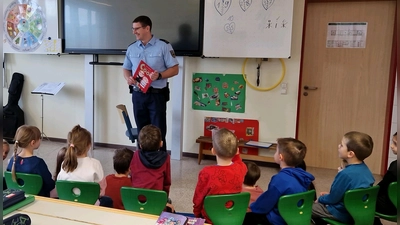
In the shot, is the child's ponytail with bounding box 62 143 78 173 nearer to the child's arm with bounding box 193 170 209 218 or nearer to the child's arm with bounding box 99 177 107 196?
the child's arm with bounding box 99 177 107 196

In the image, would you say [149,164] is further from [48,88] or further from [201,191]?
[48,88]

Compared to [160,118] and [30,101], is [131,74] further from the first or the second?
[30,101]

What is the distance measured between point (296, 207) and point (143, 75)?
6.80 feet

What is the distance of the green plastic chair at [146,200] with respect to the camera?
1575 millimetres

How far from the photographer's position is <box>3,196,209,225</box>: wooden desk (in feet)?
4.33

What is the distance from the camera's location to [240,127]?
13.2 feet

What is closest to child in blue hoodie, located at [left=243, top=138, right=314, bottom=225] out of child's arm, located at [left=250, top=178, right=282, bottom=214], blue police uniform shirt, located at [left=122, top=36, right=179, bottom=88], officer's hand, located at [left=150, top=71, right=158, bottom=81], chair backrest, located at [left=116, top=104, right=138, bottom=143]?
child's arm, located at [left=250, top=178, right=282, bottom=214]

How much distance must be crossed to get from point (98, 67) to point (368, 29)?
3290mm

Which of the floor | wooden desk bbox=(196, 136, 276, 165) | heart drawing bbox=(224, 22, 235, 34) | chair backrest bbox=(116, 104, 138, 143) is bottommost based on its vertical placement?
the floor

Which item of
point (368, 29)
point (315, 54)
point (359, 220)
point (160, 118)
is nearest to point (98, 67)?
point (160, 118)

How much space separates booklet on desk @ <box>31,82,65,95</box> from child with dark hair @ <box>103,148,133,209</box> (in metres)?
2.72

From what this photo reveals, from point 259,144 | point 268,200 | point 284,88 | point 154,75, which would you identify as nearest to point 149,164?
point 268,200

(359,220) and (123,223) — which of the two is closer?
(123,223)

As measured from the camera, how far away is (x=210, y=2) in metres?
3.73
